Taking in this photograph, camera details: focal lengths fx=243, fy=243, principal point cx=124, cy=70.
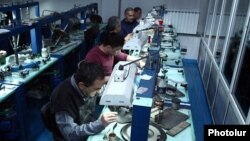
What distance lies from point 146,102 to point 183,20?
5.88 metres

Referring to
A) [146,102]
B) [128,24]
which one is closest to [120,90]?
[146,102]

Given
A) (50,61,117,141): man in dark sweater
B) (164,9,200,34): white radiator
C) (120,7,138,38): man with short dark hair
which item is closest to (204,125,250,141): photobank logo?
(50,61,117,141): man in dark sweater

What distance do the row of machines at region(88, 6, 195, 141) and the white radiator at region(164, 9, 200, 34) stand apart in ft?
11.8

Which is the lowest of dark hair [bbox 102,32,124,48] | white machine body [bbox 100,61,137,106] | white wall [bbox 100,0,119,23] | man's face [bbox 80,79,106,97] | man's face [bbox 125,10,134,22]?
man's face [bbox 80,79,106,97]

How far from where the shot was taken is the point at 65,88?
173 centimetres

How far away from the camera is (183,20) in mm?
6750

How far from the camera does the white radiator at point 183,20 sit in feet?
21.8

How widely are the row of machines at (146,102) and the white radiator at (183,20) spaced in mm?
3605

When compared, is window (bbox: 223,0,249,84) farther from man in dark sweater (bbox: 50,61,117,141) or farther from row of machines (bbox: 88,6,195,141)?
man in dark sweater (bbox: 50,61,117,141)

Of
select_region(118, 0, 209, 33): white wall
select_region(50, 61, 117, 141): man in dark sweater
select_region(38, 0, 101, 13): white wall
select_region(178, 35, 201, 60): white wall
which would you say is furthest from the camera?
select_region(38, 0, 101, 13): white wall

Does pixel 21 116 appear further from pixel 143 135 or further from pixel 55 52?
pixel 143 135

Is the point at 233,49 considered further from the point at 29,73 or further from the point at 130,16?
the point at 29,73

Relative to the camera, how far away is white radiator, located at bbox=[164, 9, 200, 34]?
6.65 metres

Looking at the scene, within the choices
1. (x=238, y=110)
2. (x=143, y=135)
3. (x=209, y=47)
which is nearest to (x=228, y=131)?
(x=143, y=135)
